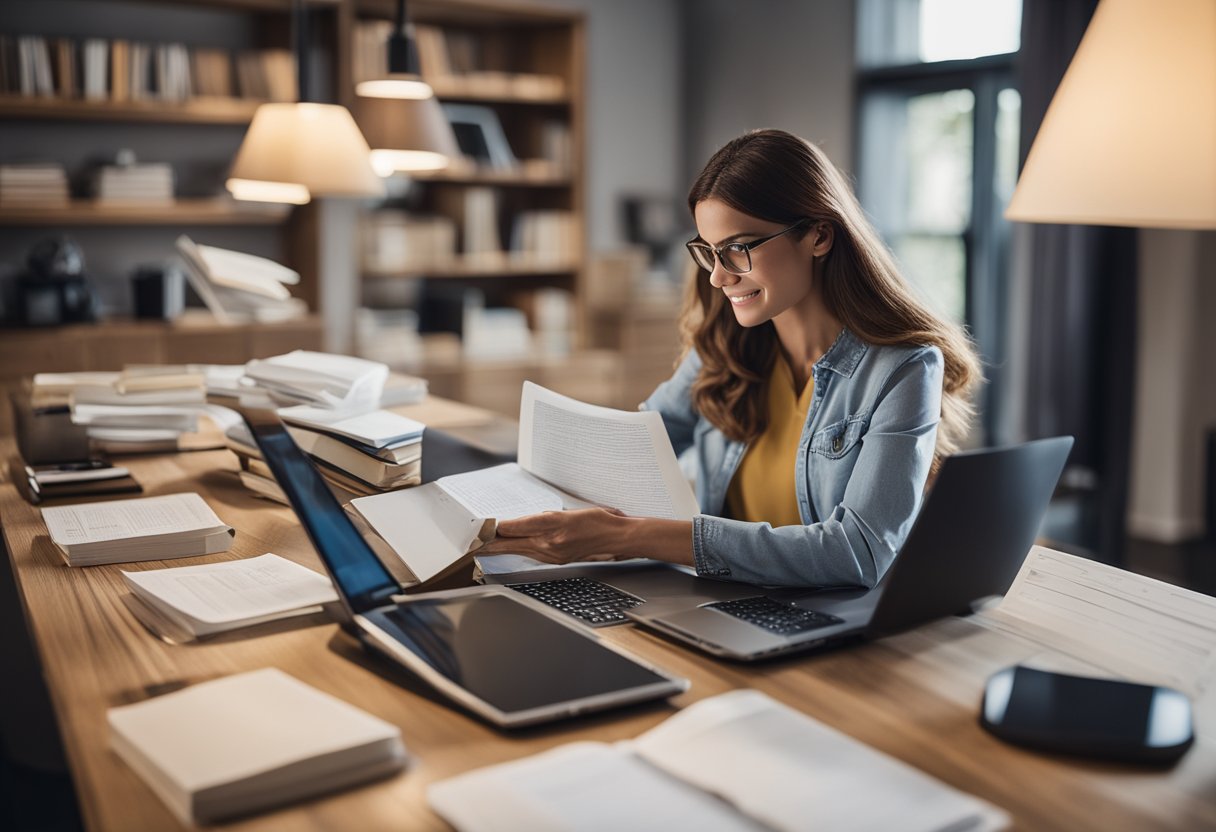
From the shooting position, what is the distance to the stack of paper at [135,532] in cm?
169

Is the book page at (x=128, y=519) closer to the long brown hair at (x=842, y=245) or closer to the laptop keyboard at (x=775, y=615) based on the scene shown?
the laptop keyboard at (x=775, y=615)

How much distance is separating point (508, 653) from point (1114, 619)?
706 mm

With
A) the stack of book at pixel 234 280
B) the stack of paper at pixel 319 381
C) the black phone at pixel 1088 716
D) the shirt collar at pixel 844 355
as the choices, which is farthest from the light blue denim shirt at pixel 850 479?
the stack of book at pixel 234 280

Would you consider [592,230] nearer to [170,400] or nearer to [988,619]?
[170,400]

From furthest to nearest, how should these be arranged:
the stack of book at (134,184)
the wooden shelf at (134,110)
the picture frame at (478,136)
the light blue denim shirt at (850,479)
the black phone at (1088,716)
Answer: the picture frame at (478,136) < the stack of book at (134,184) < the wooden shelf at (134,110) < the light blue denim shirt at (850,479) < the black phone at (1088,716)

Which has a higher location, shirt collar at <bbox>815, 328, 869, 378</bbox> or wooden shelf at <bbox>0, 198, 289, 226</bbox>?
wooden shelf at <bbox>0, 198, 289, 226</bbox>

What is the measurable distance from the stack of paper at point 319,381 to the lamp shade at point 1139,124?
4.88ft

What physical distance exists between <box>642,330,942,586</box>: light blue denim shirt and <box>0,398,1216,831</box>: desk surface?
0.18 meters

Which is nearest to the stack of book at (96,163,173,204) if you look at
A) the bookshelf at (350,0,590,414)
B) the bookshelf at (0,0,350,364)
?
the bookshelf at (0,0,350,364)

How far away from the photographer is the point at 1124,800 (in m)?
1.01

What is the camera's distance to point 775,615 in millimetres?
1434

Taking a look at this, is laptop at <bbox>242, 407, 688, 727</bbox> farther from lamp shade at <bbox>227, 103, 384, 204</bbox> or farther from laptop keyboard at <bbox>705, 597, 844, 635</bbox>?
lamp shade at <bbox>227, 103, 384, 204</bbox>

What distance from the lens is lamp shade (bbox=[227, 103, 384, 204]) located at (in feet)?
7.92

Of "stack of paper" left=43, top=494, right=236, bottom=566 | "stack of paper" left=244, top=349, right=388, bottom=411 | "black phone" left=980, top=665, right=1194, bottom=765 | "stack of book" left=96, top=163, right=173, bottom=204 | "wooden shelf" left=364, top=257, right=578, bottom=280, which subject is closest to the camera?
"black phone" left=980, top=665, right=1194, bottom=765
